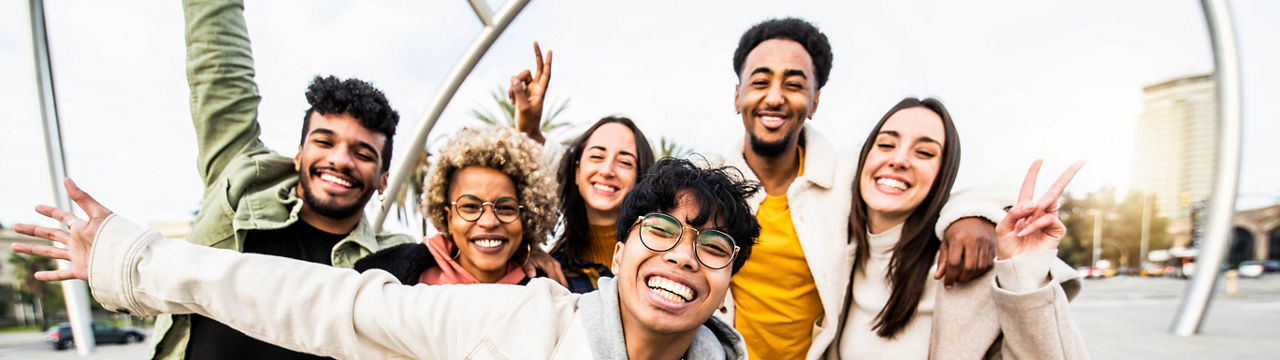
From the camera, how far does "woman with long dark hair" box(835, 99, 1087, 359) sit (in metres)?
2.77

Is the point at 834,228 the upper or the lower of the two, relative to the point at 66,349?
upper

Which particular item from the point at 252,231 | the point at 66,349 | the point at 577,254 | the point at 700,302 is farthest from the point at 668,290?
the point at 66,349

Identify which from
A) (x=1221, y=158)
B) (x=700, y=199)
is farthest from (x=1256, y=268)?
(x=700, y=199)

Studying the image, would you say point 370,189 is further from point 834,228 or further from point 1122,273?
point 1122,273

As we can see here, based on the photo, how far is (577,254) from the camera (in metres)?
4.18

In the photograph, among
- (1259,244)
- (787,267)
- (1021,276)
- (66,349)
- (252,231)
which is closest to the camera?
(1021,276)

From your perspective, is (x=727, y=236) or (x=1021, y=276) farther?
(x=1021, y=276)

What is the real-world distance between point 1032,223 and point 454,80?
9101mm

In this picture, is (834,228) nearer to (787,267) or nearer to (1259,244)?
(787,267)

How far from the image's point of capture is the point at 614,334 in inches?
88.7

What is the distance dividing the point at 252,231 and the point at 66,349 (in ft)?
97.0

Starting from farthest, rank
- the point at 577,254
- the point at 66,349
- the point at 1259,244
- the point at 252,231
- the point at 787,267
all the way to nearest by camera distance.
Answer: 1. the point at 1259,244
2. the point at 66,349
3. the point at 577,254
4. the point at 787,267
5. the point at 252,231

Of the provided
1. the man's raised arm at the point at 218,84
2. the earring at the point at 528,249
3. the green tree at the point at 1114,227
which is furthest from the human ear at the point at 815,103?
the green tree at the point at 1114,227

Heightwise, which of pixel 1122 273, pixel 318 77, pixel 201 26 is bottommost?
pixel 1122 273
